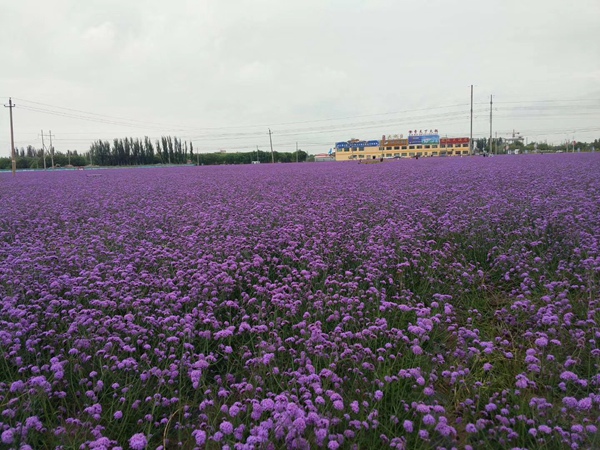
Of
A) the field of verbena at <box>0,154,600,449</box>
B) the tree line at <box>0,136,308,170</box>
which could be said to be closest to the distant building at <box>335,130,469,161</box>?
the tree line at <box>0,136,308,170</box>

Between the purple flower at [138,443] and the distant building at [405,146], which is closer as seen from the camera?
the purple flower at [138,443]

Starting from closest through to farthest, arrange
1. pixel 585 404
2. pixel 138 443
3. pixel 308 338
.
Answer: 1. pixel 138 443
2. pixel 585 404
3. pixel 308 338

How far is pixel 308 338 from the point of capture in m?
2.55

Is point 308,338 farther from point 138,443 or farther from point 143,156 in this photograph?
point 143,156

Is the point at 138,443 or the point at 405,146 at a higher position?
the point at 405,146

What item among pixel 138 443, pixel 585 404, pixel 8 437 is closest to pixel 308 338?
pixel 138 443

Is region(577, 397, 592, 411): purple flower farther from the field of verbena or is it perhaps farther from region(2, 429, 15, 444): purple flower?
region(2, 429, 15, 444): purple flower

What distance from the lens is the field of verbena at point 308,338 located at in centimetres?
185

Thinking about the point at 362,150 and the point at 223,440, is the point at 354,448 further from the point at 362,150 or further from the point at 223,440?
the point at 362,150

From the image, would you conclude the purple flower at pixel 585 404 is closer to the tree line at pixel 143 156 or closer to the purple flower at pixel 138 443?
the purple flower at pixel 138 443

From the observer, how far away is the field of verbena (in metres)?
1.85

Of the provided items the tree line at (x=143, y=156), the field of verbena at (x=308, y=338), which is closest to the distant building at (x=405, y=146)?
the tree line at (x=143, y=156)

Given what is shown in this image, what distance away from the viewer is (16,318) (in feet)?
9.03

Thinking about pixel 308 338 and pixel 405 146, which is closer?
pixel 308 338
